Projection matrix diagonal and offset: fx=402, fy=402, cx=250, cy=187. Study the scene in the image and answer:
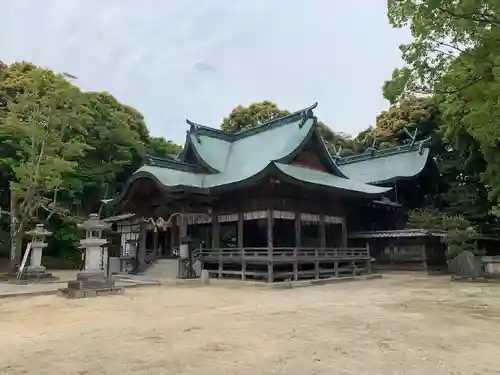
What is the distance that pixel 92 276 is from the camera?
13.5 meters

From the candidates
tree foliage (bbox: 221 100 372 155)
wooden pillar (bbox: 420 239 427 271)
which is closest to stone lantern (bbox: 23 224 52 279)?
wooden pillar (bbox: 420 239 427 271)

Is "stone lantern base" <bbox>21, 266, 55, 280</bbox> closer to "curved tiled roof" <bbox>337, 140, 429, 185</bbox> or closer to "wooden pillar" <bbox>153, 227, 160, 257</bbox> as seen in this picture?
"wooden pillar" <bbox>153, 227, 160, 257</bbox>

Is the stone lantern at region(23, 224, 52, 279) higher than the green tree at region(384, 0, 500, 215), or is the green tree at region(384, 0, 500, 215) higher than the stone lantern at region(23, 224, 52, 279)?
the green tree at region(384, 0, 500, 215)

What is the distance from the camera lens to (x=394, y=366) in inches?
200

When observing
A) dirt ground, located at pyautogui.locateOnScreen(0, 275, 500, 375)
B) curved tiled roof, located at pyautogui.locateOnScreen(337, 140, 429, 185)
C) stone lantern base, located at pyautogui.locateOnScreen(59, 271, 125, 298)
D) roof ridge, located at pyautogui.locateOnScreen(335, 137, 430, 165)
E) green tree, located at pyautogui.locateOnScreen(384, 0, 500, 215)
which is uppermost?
roof ridge, located at pyautogui.locateOnScreen(335, 137, 430, 165)

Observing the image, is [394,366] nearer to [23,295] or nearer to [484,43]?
[484,43]

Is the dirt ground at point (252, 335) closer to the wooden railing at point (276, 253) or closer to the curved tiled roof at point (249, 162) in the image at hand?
the wooden railing at point (276, 253)

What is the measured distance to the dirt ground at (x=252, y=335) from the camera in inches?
205

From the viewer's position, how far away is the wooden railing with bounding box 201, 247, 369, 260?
55.6 ft

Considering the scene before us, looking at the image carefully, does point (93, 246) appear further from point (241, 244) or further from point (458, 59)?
point (458, 59)

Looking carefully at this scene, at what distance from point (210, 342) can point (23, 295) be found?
Answer: 400 inches

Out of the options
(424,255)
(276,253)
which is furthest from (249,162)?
(424,255)

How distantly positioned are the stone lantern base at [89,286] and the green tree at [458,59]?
10667mm

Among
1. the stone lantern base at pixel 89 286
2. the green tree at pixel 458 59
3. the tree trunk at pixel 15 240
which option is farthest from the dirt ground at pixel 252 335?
the tree trunk at pixel 15 240
